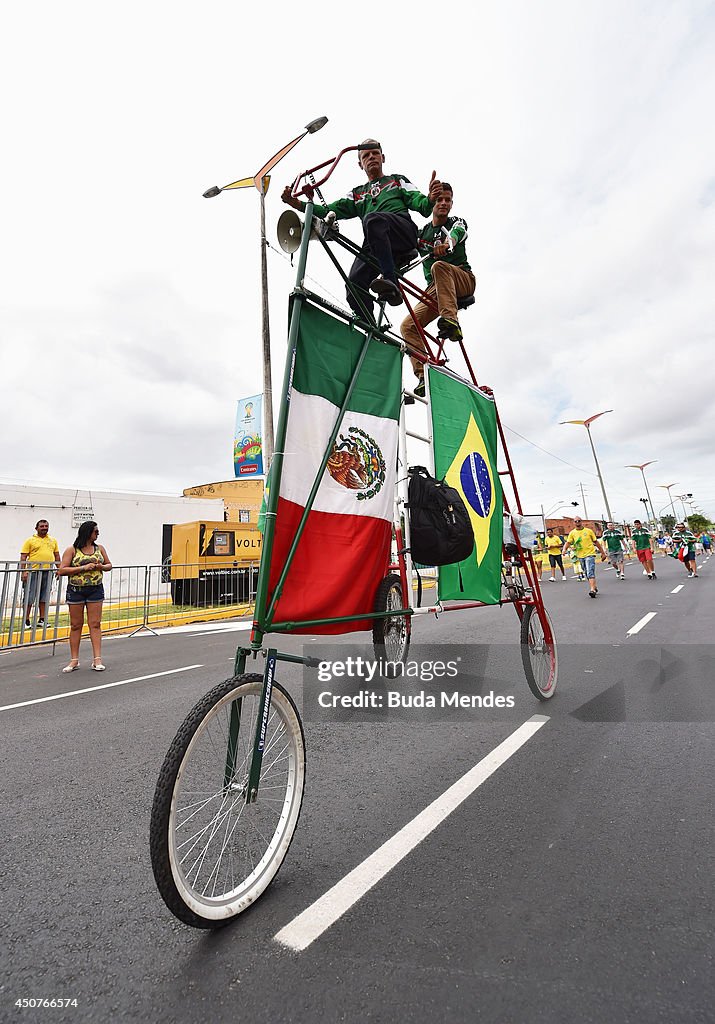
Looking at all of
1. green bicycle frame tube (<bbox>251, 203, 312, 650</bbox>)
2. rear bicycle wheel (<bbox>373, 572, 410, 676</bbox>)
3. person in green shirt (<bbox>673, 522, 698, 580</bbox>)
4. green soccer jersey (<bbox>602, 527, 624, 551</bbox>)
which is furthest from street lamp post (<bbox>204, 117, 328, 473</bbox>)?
person in green shirt (<bbox>673, 522, 698, 580</bbox>)

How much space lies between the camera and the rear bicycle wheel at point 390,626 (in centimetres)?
291

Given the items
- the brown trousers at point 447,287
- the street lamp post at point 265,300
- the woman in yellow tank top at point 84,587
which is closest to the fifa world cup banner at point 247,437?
the street lamp post at point 265,300

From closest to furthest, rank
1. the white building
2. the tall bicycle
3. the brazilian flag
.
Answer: the tall bicycle < the brazilian flag < the white building

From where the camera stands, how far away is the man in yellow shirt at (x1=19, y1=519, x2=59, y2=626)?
363 inches

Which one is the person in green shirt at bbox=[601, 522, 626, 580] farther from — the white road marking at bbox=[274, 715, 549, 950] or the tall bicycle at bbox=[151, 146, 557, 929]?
the white road marking at bbox=[274, 715, 549, 950]

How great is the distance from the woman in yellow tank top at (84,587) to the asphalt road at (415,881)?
2628 millimetres

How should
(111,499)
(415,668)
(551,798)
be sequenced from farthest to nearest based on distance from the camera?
1. (111,499)
2. (415,668)
3. (551,798)

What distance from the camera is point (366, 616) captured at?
2.68 meters

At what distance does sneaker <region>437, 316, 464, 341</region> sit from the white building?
24559mm

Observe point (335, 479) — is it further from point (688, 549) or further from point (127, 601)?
point (688, 549)

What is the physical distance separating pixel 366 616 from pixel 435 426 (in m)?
1.57

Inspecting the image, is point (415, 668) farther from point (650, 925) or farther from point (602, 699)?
point (650, 925)

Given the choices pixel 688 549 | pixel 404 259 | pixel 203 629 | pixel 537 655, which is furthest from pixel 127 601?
pixel 688 549

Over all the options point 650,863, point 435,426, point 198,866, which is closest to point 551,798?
point 650,863
